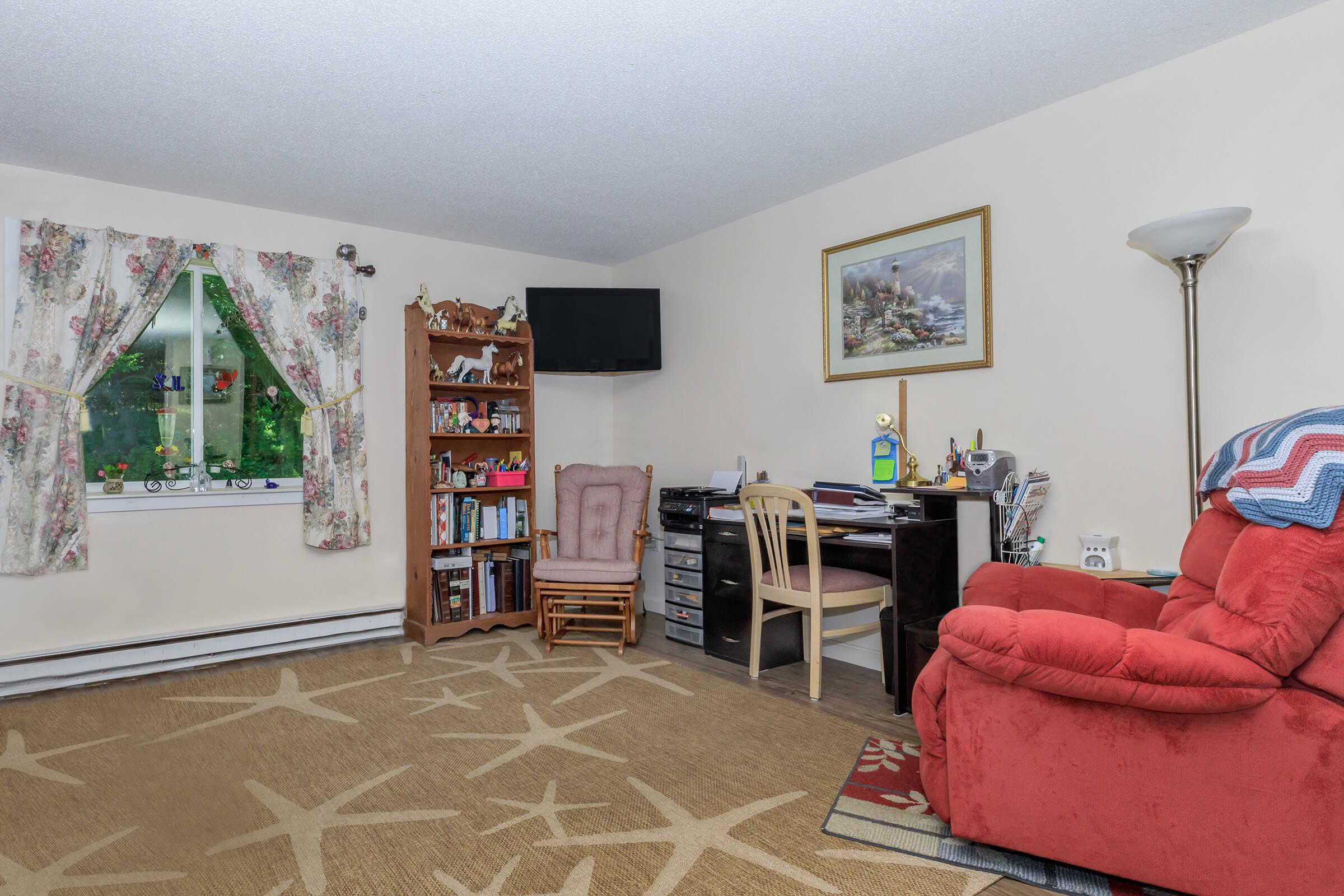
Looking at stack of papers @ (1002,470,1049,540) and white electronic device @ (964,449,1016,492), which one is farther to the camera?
white electronic device @ (964,449,1016,492)

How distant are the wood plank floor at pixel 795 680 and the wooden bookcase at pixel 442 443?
347 millimetres

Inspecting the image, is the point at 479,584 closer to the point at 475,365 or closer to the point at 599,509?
the point at 599,509

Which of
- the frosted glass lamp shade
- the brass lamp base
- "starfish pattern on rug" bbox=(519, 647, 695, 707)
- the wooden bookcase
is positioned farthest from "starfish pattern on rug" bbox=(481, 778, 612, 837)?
the frosted glass lamp shade

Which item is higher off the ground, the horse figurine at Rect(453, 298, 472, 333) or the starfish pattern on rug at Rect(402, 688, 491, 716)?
the horse figurine at Rect(453, 298, 472, 333)

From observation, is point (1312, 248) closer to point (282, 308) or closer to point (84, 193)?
point (282, 308)

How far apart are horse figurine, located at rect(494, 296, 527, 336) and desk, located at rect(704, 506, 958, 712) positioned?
6.07ft

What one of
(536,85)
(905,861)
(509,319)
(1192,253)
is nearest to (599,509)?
(509,319)

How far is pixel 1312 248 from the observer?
258 cm

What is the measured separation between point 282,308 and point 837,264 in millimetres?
3063

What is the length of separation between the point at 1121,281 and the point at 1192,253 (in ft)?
1.42

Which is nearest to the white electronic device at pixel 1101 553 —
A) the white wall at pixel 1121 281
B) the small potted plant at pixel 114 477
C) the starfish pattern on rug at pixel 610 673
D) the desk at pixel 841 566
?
the white wall at pixel 1121 281

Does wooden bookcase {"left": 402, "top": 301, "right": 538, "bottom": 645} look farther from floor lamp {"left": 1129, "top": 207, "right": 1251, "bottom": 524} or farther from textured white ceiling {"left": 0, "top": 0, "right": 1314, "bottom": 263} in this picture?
floor lamp {"left": 1129, "top": 207, "right": 1251, "bottom": 524}

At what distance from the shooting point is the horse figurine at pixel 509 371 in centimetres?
497

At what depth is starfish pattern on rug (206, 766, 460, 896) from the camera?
6.86ft
